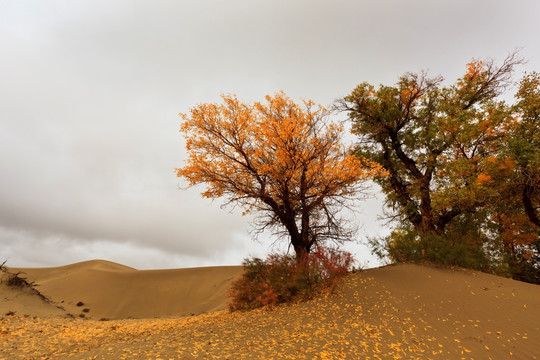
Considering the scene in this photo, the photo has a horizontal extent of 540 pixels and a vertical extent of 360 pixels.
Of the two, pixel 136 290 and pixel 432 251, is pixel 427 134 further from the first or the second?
pixel 136 290

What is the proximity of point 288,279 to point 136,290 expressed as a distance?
19.1m

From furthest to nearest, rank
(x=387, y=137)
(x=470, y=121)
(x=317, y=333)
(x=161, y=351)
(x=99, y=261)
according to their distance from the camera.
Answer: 1. (x=99, y=261)
2. (x=387, y=137)
3. (x=470, y=121)
4. (x=317, y=333)
5. (x=161, y=351)

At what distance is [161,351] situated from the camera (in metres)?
6.29

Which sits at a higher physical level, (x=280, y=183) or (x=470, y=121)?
(x=470, y=121)

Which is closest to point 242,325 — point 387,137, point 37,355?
point 37,355

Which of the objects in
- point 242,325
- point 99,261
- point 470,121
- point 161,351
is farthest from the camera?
point 99,261

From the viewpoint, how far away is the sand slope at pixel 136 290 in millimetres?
21906

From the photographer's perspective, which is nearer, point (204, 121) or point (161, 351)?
point (161, 351)

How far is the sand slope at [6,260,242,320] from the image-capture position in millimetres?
21906

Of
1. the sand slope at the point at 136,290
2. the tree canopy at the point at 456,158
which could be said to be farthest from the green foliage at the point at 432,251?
the sand slope at the point at 136,290

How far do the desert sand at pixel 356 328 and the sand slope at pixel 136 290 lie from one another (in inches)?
306

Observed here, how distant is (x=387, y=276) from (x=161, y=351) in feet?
31.2

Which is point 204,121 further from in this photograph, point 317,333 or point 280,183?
point 317,333

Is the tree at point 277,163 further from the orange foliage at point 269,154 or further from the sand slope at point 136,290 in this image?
the sand slope at point 136,290
